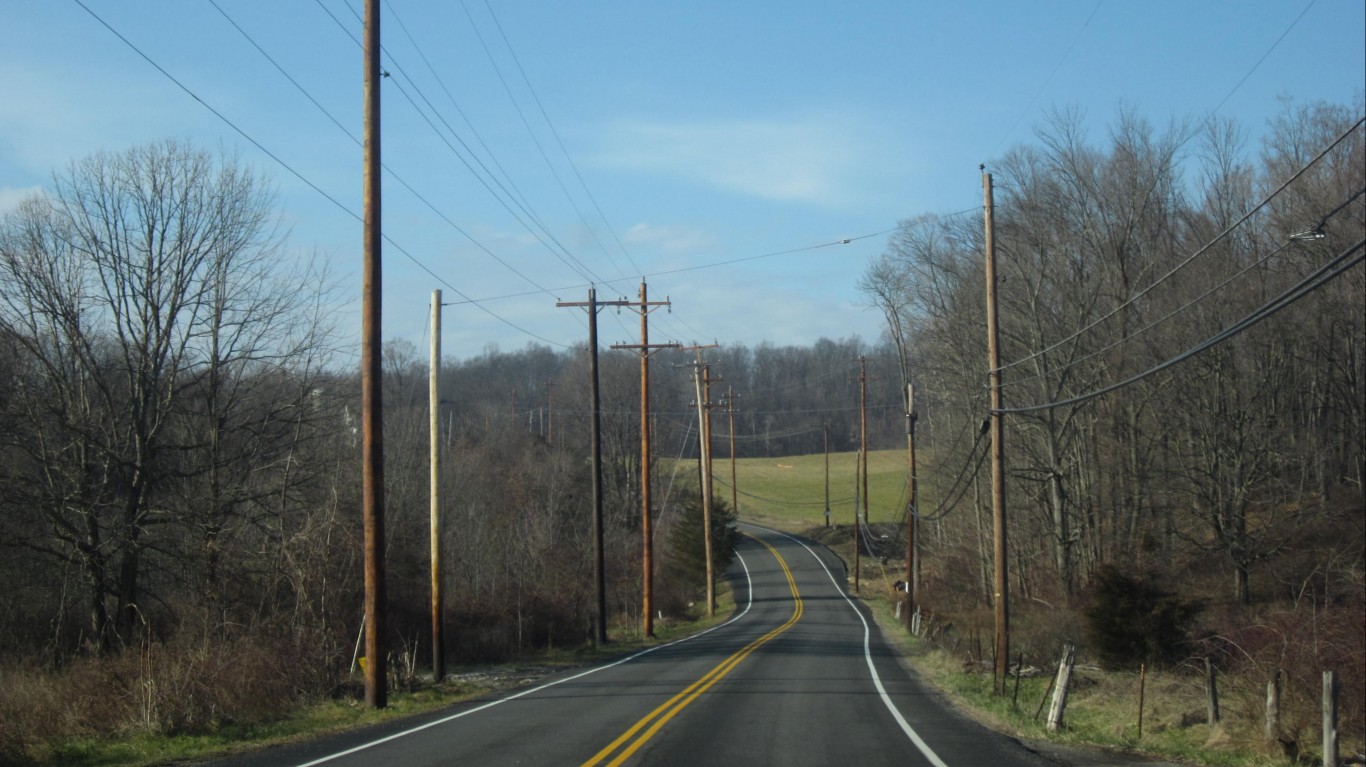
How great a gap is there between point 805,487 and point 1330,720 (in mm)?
93207

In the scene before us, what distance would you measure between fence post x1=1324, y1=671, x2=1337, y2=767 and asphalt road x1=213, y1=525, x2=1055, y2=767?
2761 mm

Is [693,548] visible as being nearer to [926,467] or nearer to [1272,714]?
[926,467]

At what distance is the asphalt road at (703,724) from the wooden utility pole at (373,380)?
154 cm

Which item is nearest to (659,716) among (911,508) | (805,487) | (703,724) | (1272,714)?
(703,724)

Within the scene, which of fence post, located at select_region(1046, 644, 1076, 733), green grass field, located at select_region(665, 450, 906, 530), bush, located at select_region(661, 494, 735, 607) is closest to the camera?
fence post, located at select_region(1046, 644, 1076, 733)

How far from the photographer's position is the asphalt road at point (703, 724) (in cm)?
1077

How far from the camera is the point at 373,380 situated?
15.3 m

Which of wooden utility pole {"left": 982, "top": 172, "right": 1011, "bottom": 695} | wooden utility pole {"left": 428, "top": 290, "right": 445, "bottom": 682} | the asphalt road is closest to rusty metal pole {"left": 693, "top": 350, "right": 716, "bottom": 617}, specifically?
the asphalt road

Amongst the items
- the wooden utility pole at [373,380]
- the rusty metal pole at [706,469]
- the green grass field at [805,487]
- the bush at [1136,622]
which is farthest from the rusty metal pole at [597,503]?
the green grass field at [805,487]

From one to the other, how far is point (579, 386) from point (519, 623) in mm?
52179

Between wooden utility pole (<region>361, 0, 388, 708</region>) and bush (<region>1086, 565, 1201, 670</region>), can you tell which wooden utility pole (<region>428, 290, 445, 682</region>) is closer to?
wooden utility pole (<region>361, 0, 388, 708</region>)

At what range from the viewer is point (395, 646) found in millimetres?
26406

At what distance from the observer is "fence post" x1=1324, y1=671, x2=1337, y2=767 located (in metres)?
10.4

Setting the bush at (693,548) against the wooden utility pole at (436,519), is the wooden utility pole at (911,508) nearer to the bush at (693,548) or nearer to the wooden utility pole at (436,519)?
the wooden utility pole at (436,519)
